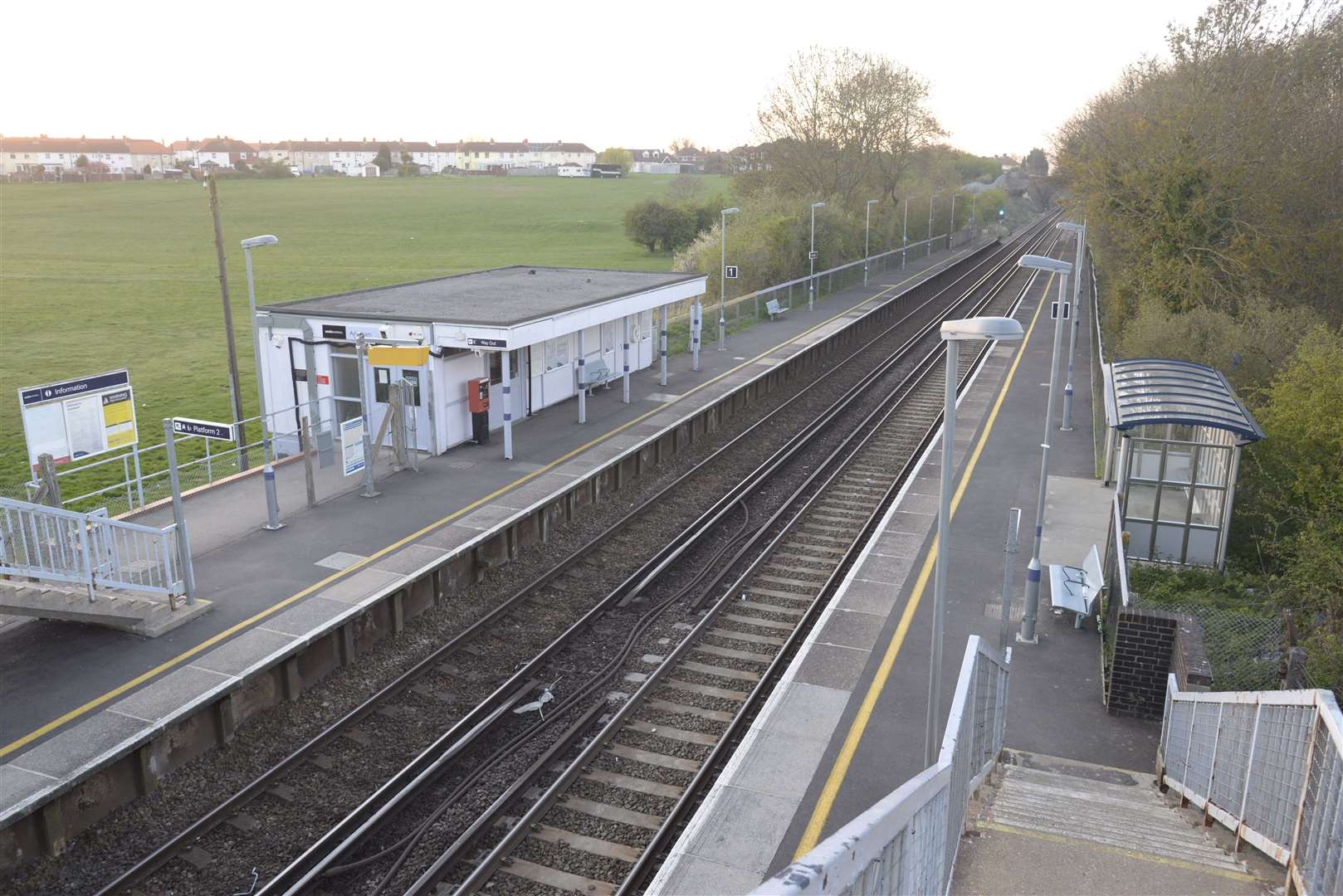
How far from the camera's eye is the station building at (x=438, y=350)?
19822mm

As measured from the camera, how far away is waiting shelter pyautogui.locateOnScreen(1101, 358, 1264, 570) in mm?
14969

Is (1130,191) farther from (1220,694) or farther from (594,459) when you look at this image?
(1220,694)

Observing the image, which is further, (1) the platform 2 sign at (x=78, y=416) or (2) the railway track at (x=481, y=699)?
(1) the platform 2 sign at (x=78, y=416)

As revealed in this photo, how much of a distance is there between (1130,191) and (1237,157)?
301 cm

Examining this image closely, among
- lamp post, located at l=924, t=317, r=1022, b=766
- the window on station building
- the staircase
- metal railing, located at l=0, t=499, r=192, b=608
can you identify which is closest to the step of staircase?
metal railing, located at l=0, t=499, r=192, b=608

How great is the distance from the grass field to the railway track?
1530 cm

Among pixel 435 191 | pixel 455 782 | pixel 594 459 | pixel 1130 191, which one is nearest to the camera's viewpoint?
pixel 455 782

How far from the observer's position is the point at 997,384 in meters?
29.4

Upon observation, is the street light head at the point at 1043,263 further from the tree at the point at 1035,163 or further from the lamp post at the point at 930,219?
the tree at the point at 1035,163

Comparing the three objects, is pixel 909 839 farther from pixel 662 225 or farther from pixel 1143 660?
pixel 662 225

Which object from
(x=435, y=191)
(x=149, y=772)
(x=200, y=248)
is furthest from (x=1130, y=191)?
(x=435, y=191)

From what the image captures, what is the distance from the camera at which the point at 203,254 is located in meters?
76.9

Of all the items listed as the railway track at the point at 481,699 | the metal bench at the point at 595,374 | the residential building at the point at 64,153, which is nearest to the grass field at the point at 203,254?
the metal bench at the point at 595,374

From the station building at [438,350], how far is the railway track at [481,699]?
4734mm
